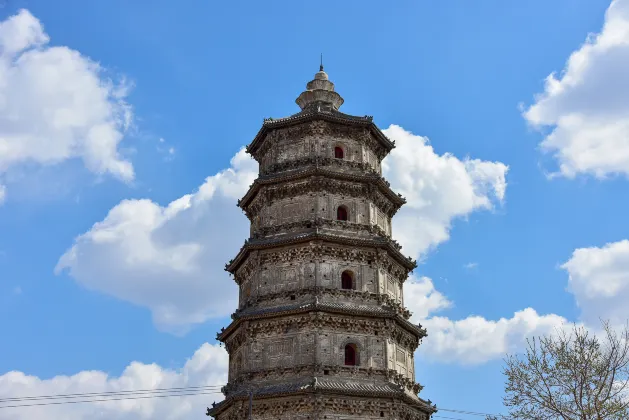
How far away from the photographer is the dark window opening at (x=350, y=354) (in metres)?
33.7

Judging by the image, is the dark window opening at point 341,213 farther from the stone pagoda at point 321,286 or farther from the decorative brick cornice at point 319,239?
the decorative brick cornice at point 319,239

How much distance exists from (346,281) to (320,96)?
12116 millimetres

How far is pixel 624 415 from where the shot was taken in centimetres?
2303

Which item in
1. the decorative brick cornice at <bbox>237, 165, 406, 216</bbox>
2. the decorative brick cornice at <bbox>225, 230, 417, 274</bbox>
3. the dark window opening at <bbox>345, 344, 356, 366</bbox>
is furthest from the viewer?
the decorative brick cornice at <bbox>237, 165, 406, 216</bbox>

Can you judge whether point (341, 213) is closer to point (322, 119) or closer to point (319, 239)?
point (319, 239)

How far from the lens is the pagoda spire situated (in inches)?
1656

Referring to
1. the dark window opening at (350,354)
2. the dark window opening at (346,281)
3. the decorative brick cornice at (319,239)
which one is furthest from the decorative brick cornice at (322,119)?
the dark window opening at (350,354)

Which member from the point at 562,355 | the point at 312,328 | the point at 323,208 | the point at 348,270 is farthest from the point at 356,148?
the point at 562,355

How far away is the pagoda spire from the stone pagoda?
3.89 feet

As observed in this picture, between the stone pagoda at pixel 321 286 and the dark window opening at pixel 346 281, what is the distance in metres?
0.07

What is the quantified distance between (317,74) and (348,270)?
14.0 meters

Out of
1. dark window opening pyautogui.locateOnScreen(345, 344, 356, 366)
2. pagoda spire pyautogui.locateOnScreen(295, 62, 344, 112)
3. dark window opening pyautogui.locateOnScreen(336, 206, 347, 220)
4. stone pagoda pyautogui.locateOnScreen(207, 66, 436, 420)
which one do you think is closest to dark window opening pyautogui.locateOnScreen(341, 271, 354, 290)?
stone pagoda pyautogui.locateOnScreen(207, 66, 436, 420)

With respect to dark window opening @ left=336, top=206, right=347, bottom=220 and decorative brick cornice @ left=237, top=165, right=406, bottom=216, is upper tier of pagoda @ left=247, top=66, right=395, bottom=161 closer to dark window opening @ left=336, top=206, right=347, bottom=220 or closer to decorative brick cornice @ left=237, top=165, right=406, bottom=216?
decorative brick cornice @ left=237, top=165, right=406, bottom=216

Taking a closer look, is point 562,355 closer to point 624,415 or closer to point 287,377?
point 624,415
